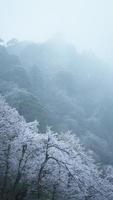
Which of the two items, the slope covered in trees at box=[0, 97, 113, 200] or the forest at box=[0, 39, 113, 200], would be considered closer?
the slope covered in trees at box=[0, 97, 113, 200]

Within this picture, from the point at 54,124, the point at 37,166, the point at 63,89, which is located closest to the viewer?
the point at 37,166

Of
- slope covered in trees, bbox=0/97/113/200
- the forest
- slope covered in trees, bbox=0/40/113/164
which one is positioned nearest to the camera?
slope covered in trees, bbox=0/97/113/200

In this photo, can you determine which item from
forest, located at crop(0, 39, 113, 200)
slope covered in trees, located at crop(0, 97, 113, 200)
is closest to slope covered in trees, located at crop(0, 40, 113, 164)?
forest, located at crop(0, 39, 113, 200)

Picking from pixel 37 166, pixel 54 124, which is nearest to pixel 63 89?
pixel 54 124

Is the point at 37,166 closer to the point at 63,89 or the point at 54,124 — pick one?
the point at 54,124

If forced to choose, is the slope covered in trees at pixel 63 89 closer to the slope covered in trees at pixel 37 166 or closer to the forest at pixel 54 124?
the forest at pixel 54 124

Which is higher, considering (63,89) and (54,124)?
(63,89)

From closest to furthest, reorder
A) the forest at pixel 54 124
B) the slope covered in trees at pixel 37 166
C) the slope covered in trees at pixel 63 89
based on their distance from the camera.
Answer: the slope covered in trees at pixel 37 166 < the forest at pixel 54 124 < the slope covered in trees at pixel 63 89

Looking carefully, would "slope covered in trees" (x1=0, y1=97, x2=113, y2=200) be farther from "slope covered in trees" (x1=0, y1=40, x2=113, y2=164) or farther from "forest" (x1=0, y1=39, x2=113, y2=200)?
"slope covered in trees" (x1=0, y1=40, x2=113, y2=164)

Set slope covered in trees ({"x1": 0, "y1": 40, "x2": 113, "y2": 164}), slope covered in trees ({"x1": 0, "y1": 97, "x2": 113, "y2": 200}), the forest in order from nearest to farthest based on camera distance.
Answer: slope covered in trees ({"x1": 0, "y1": 97, "x2": 113, "y2": 200})
the forest
slope covered in trees ({"x1": 0, "y1": 40, "x2": 113, "y2": 164})

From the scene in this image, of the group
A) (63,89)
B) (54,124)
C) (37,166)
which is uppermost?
(63,89)

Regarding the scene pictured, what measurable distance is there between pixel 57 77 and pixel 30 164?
69.0 meters

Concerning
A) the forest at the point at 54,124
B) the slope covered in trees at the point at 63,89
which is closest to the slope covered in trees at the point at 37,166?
the forest at the point at 54,124

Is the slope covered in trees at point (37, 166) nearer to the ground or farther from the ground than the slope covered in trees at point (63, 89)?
nearer to the ground
